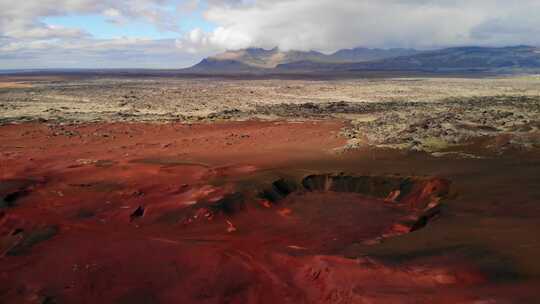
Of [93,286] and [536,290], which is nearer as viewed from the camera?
[536,290]

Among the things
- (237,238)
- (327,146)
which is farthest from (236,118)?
(237,238)

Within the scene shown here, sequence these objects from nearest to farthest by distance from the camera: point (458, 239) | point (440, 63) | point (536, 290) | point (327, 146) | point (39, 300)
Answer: point (536, 290), point (39, 300), point (458, 239), point (327, 146), point (440, 63)

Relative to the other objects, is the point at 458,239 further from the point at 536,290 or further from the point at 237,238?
the point at 237,238

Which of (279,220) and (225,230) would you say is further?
(279,220)

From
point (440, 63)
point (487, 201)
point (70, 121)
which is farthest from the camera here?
point (440, 63)
